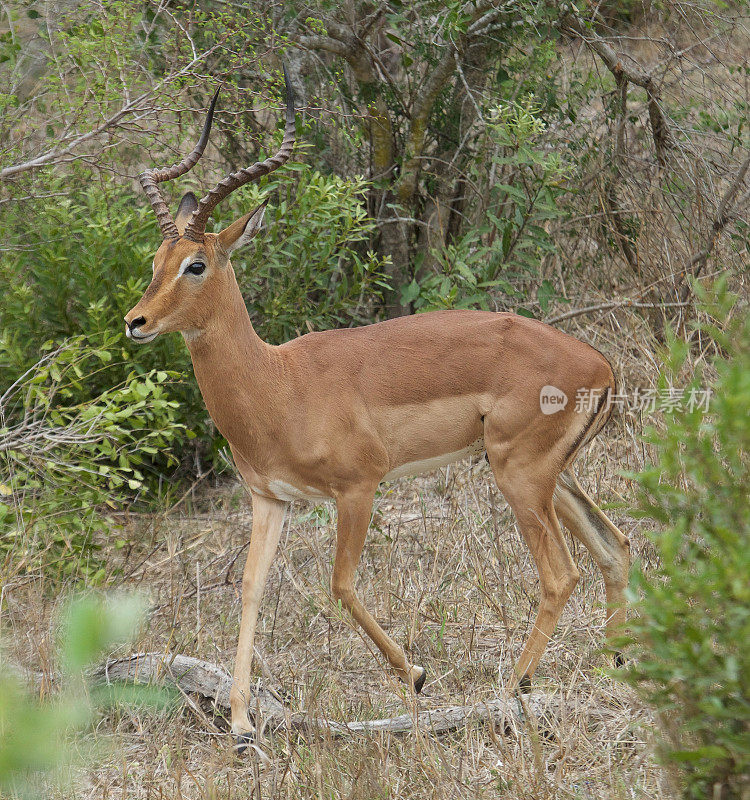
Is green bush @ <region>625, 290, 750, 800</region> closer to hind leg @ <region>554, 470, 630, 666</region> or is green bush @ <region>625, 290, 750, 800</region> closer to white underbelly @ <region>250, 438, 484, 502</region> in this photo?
white underbelly @ <region>250, 438, 484, 502</region>

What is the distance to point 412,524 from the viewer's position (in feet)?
20.9

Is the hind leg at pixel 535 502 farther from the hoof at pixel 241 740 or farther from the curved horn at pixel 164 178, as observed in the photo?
the curved horn at pixel 164 178

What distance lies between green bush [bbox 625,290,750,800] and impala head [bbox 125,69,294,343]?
7.59 ft

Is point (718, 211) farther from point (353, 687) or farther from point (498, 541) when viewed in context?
point (353, 687)

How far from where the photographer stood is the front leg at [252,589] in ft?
13.2

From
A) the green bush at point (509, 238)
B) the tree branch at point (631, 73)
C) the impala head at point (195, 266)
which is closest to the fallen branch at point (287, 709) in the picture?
the impala head at point (195, 266)

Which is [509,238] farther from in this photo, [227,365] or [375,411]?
[227,365]

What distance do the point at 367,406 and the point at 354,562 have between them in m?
0.70

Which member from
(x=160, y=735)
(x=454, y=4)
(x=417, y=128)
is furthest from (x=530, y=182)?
(x=160, y=735)

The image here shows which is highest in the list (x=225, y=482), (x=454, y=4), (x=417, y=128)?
(x=454, y=4)

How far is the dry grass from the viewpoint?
327 centimetres

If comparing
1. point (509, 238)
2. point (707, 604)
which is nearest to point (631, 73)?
point (509, 238)

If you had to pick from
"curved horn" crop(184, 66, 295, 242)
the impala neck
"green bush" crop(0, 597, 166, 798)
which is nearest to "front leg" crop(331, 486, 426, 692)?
Answer: the impala neck

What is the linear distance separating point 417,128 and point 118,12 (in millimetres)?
2461
